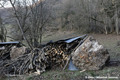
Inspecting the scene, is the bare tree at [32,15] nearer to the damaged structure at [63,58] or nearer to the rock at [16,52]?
the rock at [16,52]

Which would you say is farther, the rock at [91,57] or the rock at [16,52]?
the rock at [16,52]

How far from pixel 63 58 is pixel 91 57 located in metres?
1.46

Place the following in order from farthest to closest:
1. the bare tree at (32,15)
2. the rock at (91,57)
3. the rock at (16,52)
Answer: the bare tree at (32,15) → the rock at (16,52) → the rock at (91,57)

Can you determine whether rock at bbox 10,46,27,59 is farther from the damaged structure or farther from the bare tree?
the bare tree

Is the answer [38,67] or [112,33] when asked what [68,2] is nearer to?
[112,33]

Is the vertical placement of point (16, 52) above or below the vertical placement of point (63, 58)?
above

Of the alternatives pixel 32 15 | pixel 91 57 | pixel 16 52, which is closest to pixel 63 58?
pixel 91 57

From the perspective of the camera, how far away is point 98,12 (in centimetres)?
1716

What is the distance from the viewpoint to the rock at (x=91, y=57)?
15.2 feet

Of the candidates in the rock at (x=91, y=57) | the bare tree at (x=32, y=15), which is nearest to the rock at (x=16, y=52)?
the bare tree at (x=32, y=15)

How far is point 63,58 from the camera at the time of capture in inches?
218

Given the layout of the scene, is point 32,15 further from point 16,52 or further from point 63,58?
point 63,58

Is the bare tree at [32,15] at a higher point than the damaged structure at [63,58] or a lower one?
higher

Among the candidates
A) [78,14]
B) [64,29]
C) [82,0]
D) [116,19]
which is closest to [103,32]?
[116,19]
